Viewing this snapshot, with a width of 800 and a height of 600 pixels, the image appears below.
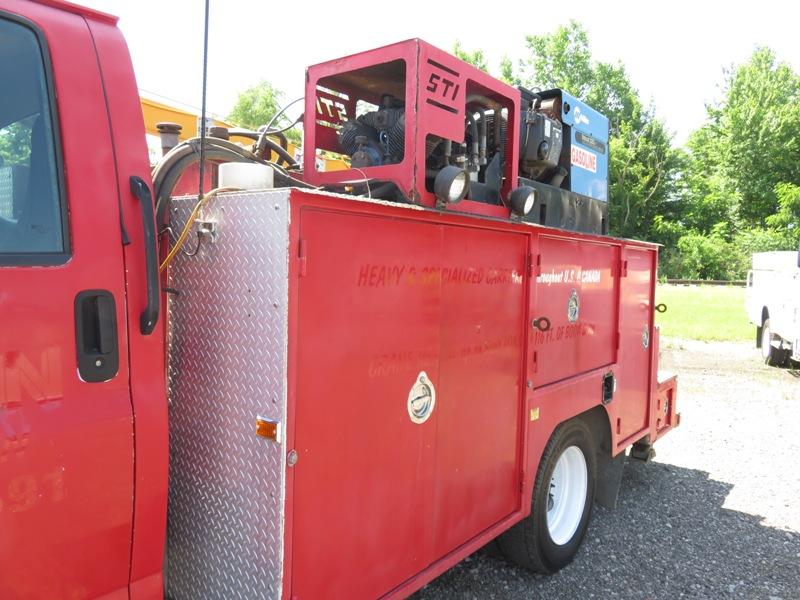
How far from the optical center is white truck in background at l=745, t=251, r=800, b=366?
9.27m

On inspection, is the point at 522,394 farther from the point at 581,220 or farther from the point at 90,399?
the point at 90,399

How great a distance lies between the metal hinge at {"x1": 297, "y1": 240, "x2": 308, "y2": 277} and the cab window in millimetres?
630

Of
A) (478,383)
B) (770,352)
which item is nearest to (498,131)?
(478,383)

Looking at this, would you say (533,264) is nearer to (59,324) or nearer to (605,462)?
(605,462)

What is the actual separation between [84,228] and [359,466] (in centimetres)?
119

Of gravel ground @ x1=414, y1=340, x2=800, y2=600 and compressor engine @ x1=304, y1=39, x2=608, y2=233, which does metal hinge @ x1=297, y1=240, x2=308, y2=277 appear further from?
gravel ground @ x1=414, y1=340, x2=800, y2=600

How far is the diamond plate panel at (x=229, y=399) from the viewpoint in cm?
189

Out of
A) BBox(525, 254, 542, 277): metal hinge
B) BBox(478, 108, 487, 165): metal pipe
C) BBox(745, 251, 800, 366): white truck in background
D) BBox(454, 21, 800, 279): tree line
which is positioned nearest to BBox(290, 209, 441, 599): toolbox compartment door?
BBox(525, 254, 542, 277): metal hinge

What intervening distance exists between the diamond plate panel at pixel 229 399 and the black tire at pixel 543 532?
188 cm

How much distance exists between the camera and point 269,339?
1895mm

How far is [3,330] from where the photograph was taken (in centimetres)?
142

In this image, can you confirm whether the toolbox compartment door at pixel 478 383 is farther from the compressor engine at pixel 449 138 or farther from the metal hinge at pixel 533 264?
the compressor engine at pixel 449 138

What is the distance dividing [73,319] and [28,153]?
0.44m

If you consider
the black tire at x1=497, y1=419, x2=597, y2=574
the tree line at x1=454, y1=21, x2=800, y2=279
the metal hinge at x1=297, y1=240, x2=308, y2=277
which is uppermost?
the tree line at x1=454, y1=21, x2=800, y2=279
